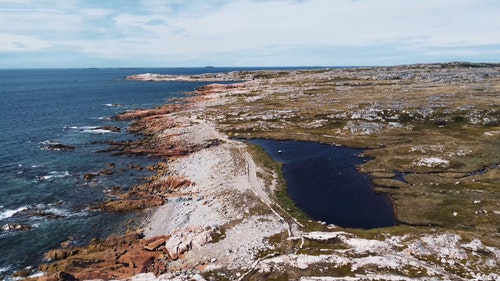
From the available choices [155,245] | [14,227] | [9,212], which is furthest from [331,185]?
[9,212]

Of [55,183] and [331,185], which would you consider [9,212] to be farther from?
[331,185]

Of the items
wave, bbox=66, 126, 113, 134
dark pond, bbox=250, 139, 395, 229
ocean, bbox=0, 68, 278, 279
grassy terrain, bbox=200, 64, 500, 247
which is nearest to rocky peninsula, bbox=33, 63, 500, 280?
grassy terrain, bbox=200, 64, 500, 247

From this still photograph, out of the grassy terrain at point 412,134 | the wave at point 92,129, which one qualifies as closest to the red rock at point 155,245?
the grassy terrain at point 412,134

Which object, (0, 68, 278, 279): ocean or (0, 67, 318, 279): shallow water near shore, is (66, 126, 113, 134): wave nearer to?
(0, 68, 278, 279): ocean

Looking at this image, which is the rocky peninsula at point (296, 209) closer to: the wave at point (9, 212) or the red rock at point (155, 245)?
the red rock at point (155, 245)

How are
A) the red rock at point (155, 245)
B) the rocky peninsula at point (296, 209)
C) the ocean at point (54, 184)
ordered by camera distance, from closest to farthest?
the rocky peninsula at point (296, 209)
the red rock at point (155, 245)
the ocean at point (54, 184)
